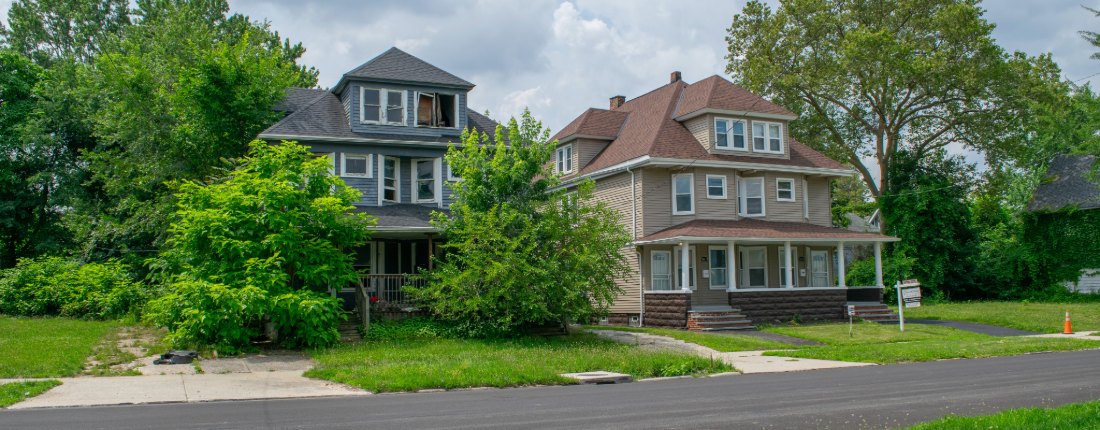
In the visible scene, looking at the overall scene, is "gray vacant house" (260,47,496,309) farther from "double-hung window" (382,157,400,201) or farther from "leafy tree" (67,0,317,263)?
"leafy tree" (67,0,317,263)

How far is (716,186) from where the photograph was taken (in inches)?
1257

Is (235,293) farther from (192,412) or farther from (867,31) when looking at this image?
(867,31)

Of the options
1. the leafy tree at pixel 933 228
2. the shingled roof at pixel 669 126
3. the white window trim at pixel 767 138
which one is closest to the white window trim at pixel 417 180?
the shingled roof at pixel 669 126

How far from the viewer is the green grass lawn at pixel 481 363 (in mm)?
15086

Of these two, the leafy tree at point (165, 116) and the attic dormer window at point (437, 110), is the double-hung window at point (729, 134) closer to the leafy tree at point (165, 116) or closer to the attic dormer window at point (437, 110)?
the attic dormer window at point (437, 110)

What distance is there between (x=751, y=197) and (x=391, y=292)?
15.0 metres

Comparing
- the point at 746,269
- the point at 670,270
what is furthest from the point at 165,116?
the point at 746,269

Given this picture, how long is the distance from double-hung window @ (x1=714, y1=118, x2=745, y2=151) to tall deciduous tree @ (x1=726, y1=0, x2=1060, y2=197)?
10.2m

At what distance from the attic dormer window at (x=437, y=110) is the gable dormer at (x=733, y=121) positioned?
942 cm

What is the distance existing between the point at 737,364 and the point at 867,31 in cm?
2592

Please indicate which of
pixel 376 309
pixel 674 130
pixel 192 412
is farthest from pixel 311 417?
pixel 674 130

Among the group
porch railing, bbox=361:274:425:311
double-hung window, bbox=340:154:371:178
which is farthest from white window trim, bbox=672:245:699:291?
double-hung window, bbox=340:154:371:178

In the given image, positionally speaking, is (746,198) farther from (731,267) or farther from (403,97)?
(403,97)

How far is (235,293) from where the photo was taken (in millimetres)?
18859
